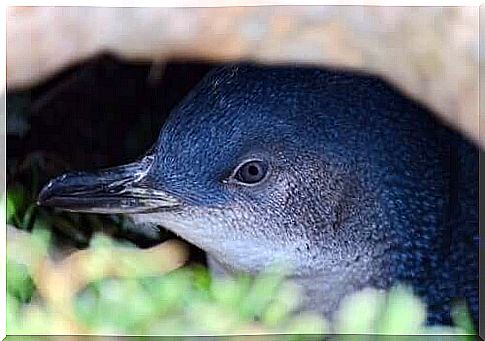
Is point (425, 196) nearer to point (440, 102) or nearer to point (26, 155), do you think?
point (440, 102)

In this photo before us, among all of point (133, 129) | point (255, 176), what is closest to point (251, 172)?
point (255, 176)

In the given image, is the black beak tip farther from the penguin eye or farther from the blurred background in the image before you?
the penguin eye

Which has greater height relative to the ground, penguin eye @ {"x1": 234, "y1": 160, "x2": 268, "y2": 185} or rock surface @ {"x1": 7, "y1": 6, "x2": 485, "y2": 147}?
rock surface @ {"x1": 7, "y1": 6, "x2": 485, "y2": 147}

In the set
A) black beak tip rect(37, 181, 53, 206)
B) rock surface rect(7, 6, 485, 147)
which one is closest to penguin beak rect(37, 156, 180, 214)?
black beak tip rect(37, 181, 53, 206)

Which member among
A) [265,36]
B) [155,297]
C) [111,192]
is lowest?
[155,297]

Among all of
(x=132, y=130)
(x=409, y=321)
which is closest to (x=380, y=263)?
(x=409, y=321)

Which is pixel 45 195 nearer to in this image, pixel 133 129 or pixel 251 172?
pixel 133 129

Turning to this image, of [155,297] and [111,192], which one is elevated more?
[111,192]
